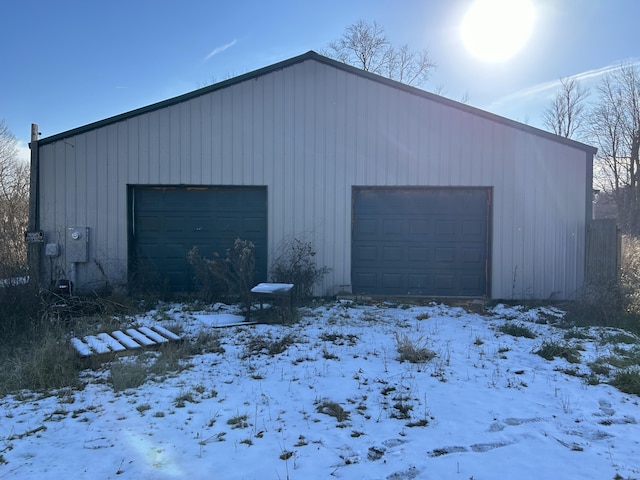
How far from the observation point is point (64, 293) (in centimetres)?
742

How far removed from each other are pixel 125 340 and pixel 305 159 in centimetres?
545

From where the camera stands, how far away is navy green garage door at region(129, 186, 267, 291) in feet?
31.9

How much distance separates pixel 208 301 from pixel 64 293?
2.65 metres

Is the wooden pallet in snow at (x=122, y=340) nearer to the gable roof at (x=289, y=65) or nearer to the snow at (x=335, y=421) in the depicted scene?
the snow at (x=335, y=421)

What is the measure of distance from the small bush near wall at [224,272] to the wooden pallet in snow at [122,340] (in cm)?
239

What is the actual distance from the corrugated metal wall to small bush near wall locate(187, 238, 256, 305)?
1062mm

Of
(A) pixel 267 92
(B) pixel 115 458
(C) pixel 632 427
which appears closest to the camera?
(B) pixel 115 458

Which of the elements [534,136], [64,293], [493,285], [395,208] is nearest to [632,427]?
[493,285]

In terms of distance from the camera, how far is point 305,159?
31.3 feet

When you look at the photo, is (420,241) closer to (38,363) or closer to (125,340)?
(125,340)

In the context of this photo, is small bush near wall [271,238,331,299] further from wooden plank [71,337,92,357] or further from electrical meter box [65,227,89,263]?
wooden plank [71,337,92,357]

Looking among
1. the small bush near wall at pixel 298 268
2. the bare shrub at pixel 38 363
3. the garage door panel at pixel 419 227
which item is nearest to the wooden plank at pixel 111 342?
the bare shrub at pixel 38 363

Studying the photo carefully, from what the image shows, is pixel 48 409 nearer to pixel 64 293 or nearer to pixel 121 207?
pixel 64 293

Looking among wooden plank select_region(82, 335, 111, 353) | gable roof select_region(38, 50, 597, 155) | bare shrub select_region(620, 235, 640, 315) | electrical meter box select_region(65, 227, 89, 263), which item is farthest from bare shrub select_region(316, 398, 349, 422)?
electrical meter box select_region(65, 227, 89, 263)
